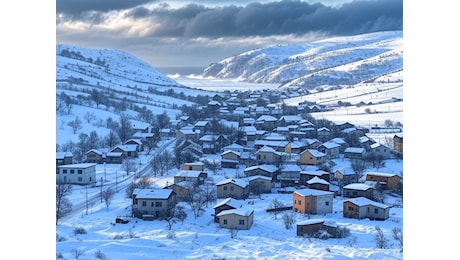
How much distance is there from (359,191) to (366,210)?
101cm

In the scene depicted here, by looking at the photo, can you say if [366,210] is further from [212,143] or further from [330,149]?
[212,143]

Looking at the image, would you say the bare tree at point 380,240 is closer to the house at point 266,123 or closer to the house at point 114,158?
the house at point 114,158

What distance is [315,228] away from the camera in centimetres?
634

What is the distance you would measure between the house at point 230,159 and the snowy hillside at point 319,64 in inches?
1076

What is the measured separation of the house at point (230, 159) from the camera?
37.4ft

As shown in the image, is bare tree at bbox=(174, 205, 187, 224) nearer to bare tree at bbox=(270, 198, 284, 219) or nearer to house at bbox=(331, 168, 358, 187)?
bare tree at bbox=(270, 198, 284, 219)

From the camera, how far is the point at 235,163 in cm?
1140

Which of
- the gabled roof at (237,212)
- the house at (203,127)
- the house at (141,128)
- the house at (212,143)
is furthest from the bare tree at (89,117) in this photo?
the gabled roof at (237,212)

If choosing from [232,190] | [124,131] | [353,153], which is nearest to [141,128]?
[124,131]

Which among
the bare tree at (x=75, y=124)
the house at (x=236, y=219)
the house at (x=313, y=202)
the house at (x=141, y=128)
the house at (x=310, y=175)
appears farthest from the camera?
the house at (x=141, y=128)
